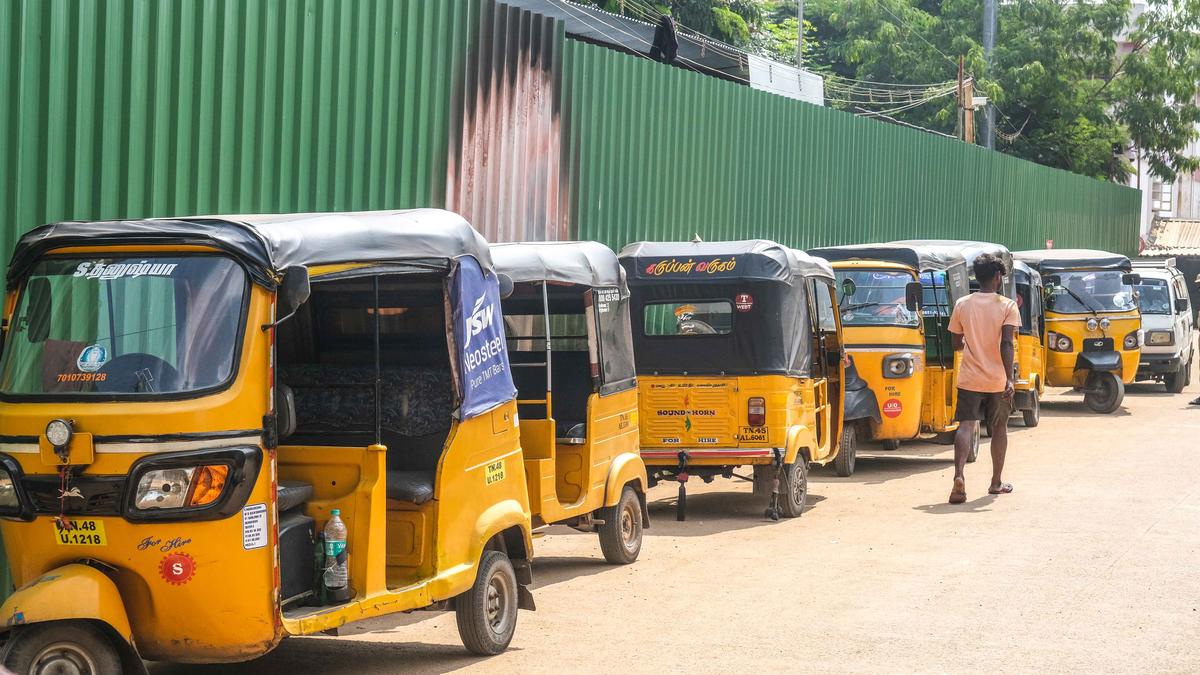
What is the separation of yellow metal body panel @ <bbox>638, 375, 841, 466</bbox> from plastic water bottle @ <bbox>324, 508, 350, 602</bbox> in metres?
5.66

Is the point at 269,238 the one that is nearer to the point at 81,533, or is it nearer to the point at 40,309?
the point at 40,309

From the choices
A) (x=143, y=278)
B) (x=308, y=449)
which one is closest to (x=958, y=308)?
(x=308, y=449)

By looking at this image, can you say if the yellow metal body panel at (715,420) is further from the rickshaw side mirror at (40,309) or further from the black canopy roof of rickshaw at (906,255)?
the rickshaw side mirror at (40,309)

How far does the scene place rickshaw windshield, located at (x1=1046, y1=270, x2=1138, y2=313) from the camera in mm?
22438

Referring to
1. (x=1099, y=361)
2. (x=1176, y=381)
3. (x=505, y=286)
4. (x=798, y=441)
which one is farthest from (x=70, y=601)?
(x=1176, y=381)

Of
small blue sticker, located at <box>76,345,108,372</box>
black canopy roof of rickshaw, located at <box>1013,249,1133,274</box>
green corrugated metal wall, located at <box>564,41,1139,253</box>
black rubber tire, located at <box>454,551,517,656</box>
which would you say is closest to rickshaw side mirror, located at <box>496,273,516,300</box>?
black rubber tire, located at <box>454,551,517,656</box>

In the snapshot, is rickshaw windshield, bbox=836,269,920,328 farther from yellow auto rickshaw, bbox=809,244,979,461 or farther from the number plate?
the number plate

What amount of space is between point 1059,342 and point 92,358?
1868 cm

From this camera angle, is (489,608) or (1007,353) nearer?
(489,608)

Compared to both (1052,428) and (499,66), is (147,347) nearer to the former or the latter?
(499,66)

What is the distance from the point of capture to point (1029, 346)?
62.2 feet

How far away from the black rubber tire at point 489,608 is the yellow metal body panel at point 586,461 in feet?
4.13

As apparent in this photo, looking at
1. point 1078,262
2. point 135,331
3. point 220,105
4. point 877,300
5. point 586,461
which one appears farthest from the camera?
point 1078,262

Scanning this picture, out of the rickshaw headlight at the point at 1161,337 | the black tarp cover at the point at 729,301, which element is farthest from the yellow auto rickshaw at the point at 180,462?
the rickshaw headlight at the point at 1161,337
